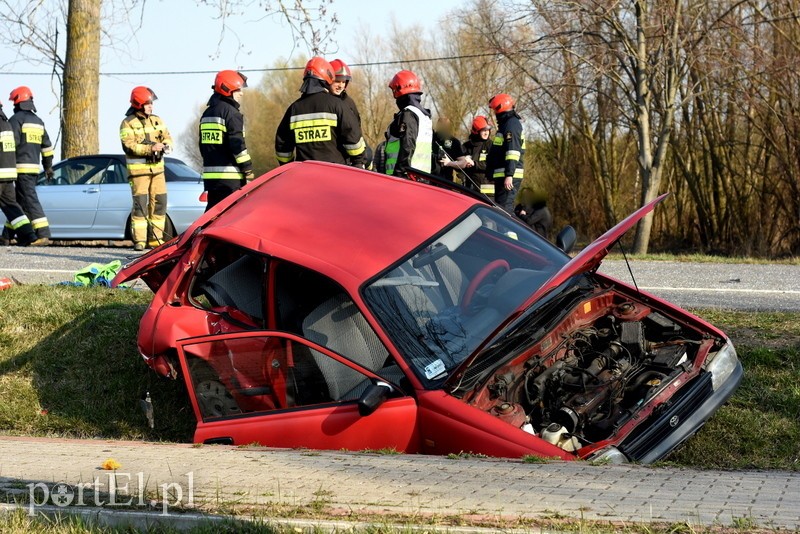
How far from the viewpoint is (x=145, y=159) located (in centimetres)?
1152

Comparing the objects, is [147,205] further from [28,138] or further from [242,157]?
Result: [28,138]

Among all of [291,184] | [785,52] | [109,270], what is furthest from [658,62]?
[291,184]

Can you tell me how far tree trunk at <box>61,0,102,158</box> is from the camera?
15484 mm

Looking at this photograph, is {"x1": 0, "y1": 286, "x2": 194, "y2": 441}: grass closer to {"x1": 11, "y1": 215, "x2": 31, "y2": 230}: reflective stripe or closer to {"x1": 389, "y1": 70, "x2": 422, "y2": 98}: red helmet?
{"x1": 389, "y1": 70, "x2": 422, "y2": 98}: red helmet

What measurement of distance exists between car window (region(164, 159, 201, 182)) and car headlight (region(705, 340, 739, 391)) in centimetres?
1030

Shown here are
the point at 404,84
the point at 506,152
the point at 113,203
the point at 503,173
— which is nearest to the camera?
the point at 404,84

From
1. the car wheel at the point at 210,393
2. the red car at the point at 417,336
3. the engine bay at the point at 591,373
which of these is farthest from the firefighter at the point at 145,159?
the engine bay at the point at 591,373

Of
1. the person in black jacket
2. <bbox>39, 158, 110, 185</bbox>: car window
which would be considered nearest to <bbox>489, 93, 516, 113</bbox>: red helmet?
the person in black jacket

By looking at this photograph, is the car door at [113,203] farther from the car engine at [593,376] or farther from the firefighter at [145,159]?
the car engine at [593,376]

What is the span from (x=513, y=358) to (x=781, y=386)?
242 cm

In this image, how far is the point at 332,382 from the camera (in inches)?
193

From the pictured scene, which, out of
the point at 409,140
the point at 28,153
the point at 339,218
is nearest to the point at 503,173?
the point at 409,140

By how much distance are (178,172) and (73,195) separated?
177 cm

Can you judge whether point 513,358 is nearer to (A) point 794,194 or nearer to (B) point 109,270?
(B) point 109,270
